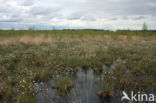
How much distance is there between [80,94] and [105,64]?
465cm

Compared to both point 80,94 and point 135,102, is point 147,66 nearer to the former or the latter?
point 135,102

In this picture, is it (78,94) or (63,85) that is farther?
(63,85)

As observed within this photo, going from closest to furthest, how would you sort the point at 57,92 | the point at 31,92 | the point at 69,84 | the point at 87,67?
the point at 31,92 → the point at 57,92 → the point at 69,84 → the point at 87,67

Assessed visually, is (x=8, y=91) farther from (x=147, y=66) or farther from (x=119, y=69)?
(x=147, y=66)

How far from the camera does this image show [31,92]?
5.25 metres

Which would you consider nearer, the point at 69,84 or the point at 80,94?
the point at 80,94

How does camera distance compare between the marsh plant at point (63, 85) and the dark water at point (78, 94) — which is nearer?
the dark water at point (78, 94)

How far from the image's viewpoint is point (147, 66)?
8539mm

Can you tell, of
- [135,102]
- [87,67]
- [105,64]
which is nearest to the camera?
[135,102]

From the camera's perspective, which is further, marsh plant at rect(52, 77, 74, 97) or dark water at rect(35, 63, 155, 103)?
marsh plant at rect(52, 77, 74, 97)

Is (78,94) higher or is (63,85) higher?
(63,85)

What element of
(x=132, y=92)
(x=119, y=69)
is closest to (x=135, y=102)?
(x=132, y=92)

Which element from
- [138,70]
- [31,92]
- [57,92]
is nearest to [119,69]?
[138,70]

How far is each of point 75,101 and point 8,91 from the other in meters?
2.64
